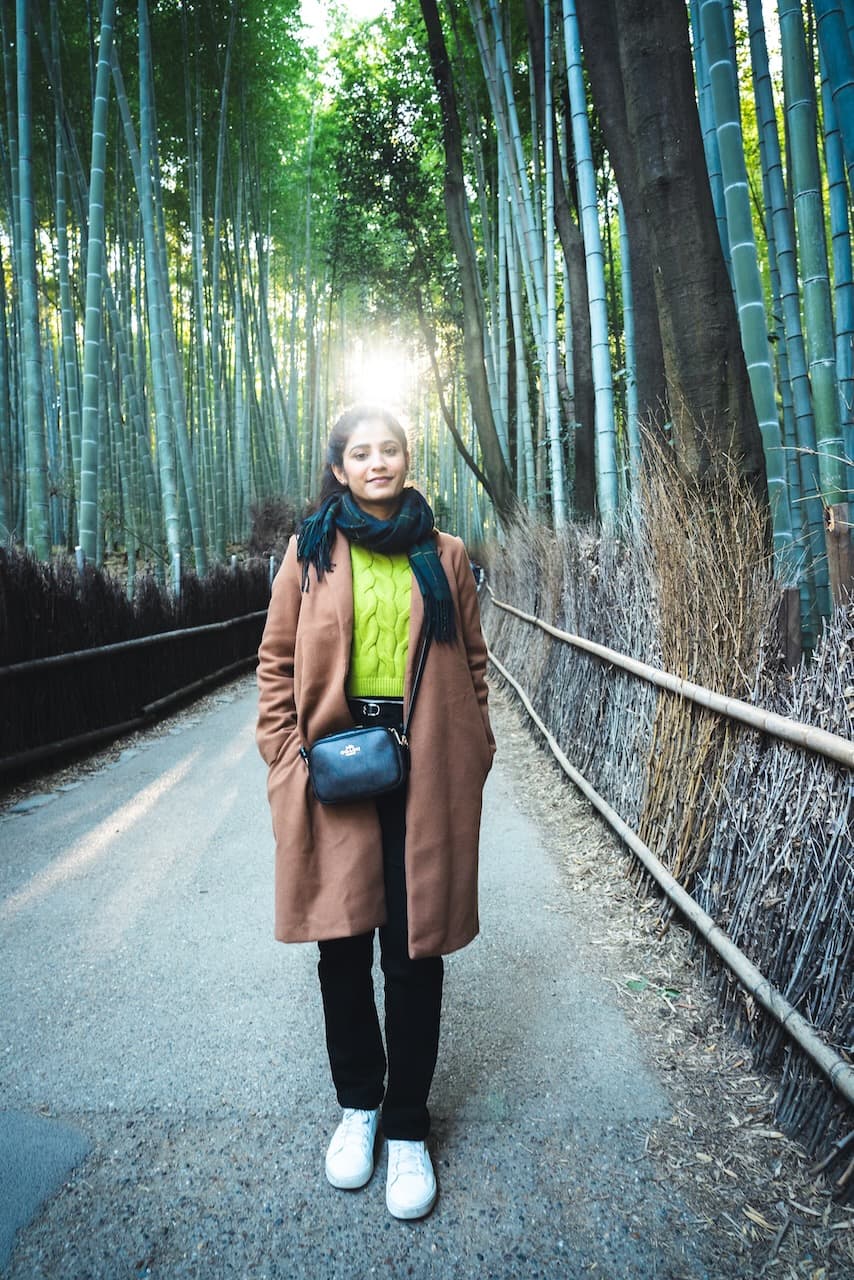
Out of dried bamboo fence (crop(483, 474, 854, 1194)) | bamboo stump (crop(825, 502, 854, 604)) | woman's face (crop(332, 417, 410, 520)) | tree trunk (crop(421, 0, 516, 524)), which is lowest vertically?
dried bamboo fence (crop(483, 474, 854, 1194))

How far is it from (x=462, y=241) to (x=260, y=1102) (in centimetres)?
860

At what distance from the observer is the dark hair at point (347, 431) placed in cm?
138

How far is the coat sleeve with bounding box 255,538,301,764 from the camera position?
4.47ft

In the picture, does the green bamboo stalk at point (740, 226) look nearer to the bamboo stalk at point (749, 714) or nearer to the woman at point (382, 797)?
the bamboo stalk at point (749, 714)

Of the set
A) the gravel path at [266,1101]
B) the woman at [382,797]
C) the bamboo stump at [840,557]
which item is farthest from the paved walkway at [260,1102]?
the bamboo stump at [840,557]

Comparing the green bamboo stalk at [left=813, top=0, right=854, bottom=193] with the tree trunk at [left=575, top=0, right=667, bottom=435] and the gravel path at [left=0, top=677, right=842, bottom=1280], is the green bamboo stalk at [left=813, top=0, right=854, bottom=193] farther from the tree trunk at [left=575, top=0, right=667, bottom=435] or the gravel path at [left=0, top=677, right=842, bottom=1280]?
the gravel path at [left=0, top=677, right=842, bottom=1280]

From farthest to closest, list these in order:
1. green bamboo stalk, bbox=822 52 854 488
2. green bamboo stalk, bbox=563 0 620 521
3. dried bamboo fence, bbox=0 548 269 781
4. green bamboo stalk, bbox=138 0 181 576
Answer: green bamboo stalk, bbox=138 0 181 576, green bamboo stalk, bbox=563 0 620 521, dried bamboo fence, bbox=0 548 269 781, green bamboo stalk, bbox=822 52 854 488

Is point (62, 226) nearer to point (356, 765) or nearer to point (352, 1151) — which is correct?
point (356, 765)

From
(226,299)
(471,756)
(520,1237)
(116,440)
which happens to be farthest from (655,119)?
(226,299)

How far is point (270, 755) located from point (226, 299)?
1288cm

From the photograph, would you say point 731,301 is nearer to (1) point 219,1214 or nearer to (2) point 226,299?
(1) point 219,1214

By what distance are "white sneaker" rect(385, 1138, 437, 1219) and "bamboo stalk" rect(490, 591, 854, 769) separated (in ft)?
3.40

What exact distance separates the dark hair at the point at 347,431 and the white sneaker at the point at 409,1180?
3.89ft

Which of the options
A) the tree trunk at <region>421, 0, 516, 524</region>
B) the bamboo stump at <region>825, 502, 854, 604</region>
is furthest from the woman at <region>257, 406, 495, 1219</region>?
the tree trunk at <region>421, 0, 516, 524</region>
